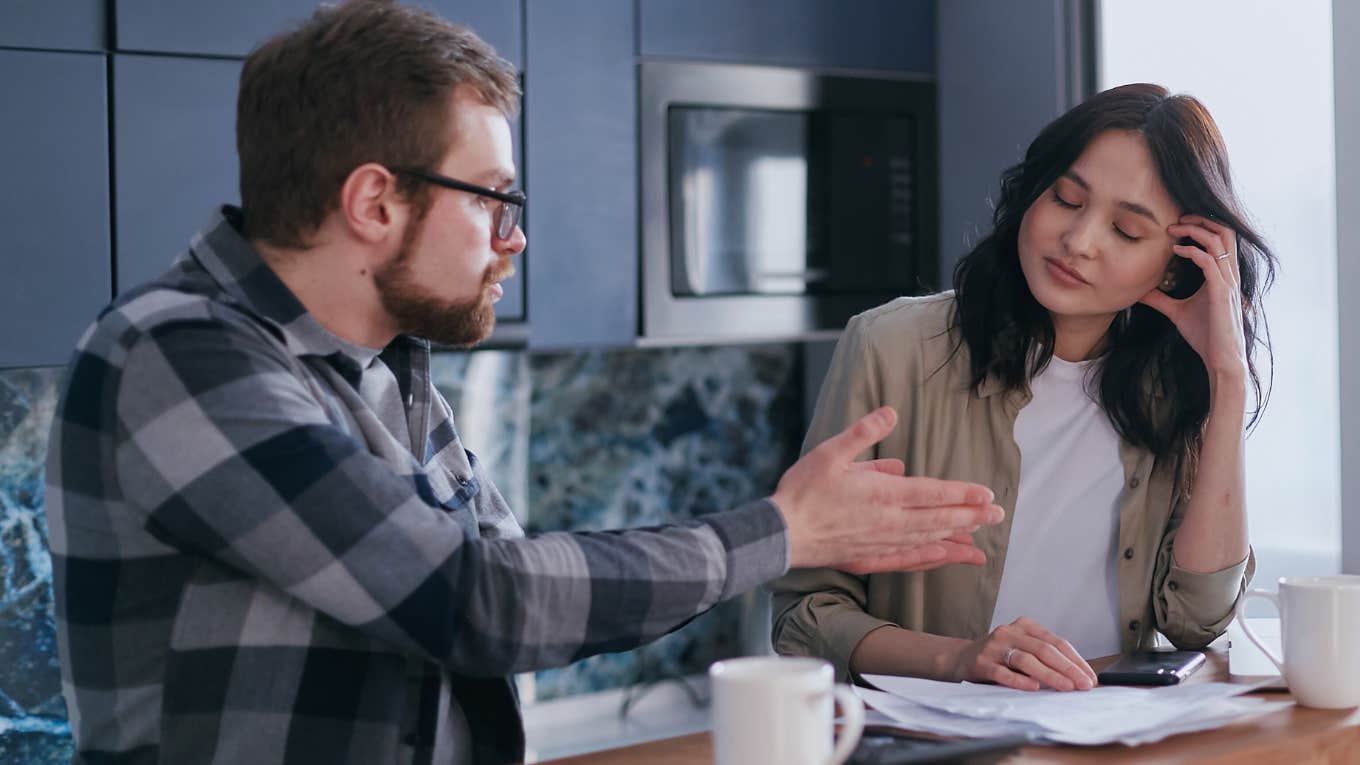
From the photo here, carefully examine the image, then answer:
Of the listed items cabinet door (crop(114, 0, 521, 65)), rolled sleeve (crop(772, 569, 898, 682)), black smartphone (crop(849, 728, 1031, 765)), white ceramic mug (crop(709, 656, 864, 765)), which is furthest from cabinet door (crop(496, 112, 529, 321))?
white ceramic mug (crop(709, 656, 864, 765))

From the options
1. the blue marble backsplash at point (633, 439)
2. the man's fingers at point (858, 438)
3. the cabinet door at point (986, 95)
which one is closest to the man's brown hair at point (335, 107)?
the man's fingers at point (858, 438)

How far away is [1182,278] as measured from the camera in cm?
178

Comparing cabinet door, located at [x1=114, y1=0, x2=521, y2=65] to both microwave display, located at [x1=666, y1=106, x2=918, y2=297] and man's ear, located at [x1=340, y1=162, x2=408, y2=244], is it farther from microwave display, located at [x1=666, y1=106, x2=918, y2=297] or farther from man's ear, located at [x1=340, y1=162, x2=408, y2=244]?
man's ear, located at [x1=340, y1=162, x2=408, y2=244]

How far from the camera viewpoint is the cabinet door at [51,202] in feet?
6.59

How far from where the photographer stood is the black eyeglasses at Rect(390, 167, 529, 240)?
1.26m

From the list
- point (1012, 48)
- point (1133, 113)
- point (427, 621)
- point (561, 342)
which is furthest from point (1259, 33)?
point (427, 621)

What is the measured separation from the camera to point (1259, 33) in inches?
95.8

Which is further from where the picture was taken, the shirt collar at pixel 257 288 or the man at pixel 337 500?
the shirt collar at pixel 257 288

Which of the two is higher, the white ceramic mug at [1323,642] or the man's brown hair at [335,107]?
the man's brown hair at [335,107]

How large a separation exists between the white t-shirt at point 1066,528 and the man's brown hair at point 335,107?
0.86 m

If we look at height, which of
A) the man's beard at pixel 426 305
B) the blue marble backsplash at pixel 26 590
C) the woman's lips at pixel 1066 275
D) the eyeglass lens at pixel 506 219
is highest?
the eyeglass lens at pixel 506 219

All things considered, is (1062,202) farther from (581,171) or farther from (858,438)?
(581,171)

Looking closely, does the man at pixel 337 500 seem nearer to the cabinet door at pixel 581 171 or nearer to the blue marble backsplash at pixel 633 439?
the cabinet door at pixel 581 171

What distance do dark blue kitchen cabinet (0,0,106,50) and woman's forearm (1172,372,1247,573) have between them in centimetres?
164
